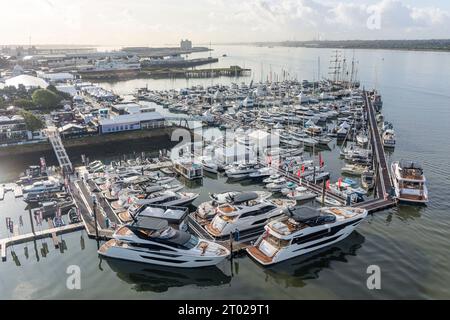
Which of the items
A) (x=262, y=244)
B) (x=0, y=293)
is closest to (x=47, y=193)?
(x=0, y=293)

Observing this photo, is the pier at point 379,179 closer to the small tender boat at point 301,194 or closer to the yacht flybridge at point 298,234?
the small tender boat at point 301,194

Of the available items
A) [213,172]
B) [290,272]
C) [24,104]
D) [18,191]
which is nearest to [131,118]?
[213,172]

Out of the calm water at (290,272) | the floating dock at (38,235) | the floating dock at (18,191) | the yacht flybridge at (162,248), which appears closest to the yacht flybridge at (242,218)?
the yacht flybridge at (162,248)

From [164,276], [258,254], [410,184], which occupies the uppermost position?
[410,184]

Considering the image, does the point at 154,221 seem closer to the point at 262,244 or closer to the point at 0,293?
the point at 262,244

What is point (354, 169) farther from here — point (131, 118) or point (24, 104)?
point (24, 104)

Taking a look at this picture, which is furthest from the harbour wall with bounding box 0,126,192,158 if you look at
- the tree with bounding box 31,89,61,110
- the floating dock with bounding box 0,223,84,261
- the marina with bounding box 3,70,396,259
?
the floating dock with bounding box 0,223,84,261
